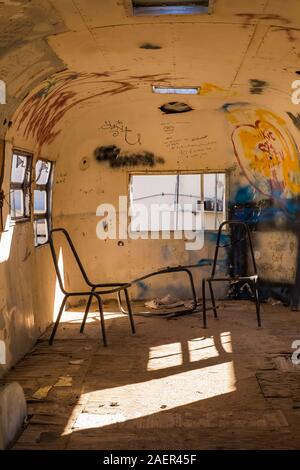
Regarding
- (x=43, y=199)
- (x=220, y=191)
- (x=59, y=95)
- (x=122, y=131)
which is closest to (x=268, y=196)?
(x=220, y=191)

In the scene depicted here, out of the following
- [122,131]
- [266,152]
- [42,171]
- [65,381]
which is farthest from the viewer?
[122,131]

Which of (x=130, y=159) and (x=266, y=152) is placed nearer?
(x=266, y=152)

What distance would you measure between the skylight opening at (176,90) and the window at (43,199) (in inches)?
66.8

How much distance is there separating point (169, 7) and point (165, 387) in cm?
305

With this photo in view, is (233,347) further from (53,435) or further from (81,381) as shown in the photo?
(53,435)

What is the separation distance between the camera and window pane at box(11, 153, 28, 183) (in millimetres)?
6078

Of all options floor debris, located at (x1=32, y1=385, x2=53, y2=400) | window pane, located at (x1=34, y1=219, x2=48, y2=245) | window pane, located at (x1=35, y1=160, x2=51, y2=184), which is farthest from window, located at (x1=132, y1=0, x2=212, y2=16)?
window pane, located at (x1=34, y1=219, x2=48, y2=245)

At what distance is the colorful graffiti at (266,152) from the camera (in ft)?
24.5

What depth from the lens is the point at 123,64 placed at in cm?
523

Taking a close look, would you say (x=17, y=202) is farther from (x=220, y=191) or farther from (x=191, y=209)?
(x=220, y=191)

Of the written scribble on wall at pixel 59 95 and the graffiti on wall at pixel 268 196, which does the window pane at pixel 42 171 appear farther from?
the graffiti on wall at pixel 268 196

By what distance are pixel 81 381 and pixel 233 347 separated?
1816 mm
